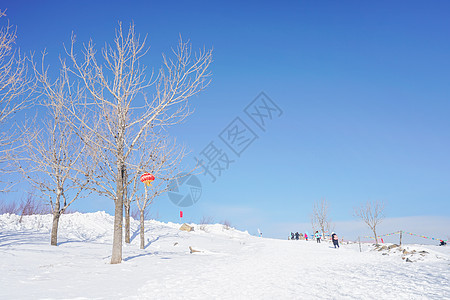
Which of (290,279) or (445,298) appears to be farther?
(290,279)

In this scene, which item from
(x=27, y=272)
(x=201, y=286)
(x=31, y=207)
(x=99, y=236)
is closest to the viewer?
(x=201, y=286)

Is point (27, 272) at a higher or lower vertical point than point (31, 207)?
lower

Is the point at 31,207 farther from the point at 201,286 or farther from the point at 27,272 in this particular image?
the point at 201,286

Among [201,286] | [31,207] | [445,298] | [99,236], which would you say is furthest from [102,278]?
[31,207]

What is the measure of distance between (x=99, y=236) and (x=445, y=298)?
21063 mm

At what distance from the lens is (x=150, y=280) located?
7.86m

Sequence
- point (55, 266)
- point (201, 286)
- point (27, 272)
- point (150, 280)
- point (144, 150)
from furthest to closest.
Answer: point (144, 150), point (55, 266), point (27, 272), point (150, 280), point (201, 286)

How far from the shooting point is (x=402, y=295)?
6180 mm

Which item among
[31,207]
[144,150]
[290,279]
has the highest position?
[144,150]

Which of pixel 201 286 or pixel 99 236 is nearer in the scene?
pixel 201 286

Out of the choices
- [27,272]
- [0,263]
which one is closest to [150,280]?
[27,272]

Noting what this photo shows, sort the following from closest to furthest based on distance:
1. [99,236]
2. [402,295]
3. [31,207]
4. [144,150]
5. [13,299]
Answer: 1. [13,299]
2. [402,295]
3. [144,150]
4. [99,236]
5. [31,207]

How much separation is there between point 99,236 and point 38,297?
56.1 ft

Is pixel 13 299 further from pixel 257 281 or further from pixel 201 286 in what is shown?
pixel 257 281
